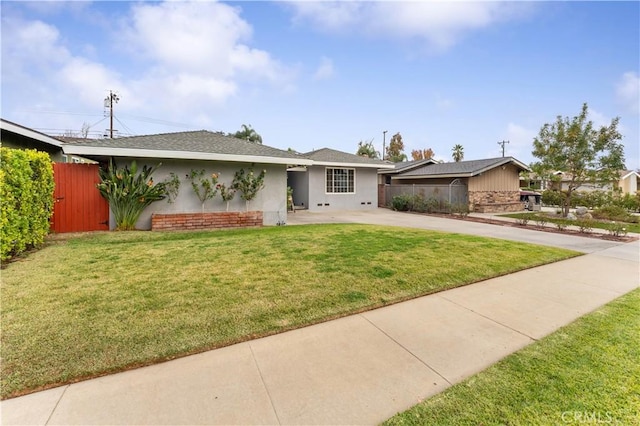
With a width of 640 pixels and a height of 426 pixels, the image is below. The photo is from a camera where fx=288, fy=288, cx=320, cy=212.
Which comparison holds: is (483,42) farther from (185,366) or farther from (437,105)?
(185,366)

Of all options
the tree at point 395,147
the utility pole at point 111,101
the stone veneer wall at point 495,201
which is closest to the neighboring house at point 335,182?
the stone veneer wall at point 495,201

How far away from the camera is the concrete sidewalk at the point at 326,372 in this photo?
6.55 ft

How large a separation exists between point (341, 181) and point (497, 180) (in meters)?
10.4

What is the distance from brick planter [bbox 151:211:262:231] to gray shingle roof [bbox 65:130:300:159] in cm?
209

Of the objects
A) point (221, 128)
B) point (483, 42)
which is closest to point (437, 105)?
point (483, 42)

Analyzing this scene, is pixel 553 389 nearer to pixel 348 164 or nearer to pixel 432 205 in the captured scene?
pixel 348 164

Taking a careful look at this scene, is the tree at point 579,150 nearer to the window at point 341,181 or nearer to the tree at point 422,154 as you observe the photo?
the window at point 341,181

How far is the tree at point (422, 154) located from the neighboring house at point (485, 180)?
31.0 m

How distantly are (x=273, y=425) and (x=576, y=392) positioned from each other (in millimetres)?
2285

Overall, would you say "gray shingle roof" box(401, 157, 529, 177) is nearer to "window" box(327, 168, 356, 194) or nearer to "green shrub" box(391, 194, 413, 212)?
"green shrub" box(391, 194, 413, 212)

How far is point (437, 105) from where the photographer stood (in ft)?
64.5

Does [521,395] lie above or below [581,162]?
below

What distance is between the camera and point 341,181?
58.2ft

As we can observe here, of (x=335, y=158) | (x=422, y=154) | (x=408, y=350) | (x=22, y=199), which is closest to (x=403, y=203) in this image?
(x=335, y=158)
